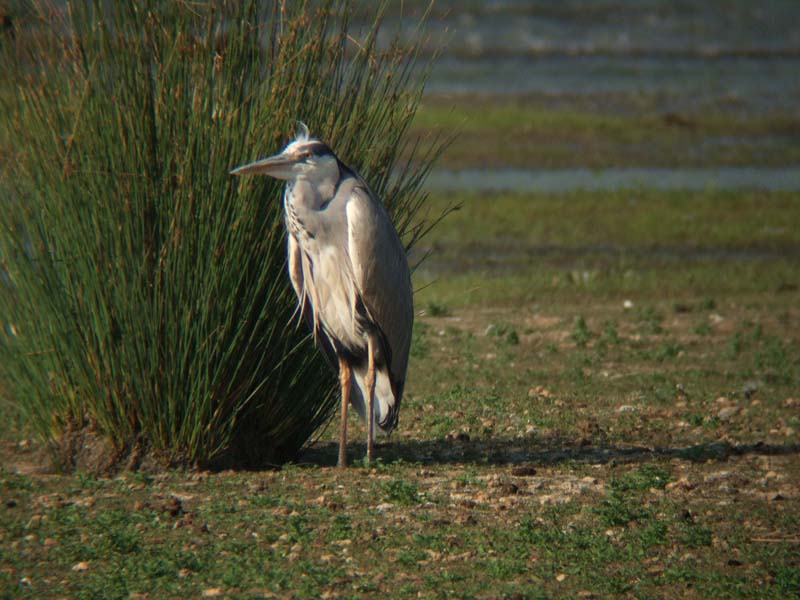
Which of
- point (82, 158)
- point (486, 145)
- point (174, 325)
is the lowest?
point (486, 145)

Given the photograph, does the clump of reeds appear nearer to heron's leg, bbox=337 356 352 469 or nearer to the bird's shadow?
heron's leg, bbox=337 356 352 469

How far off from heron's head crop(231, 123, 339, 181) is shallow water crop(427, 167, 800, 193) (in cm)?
1122

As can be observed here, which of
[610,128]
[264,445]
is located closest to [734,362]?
[264,445]

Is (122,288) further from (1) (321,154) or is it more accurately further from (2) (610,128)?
(2) (610,128)

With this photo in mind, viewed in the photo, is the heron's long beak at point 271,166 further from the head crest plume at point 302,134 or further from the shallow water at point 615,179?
the shallow water at point 615,179

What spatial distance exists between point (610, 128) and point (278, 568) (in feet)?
59.0

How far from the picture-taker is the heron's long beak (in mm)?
5711

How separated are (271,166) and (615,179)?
12.9 m

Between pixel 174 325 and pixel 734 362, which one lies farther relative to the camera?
pixel 734 362

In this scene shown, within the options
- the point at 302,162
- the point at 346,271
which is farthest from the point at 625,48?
the point at 302,162

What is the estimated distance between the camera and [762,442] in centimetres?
712

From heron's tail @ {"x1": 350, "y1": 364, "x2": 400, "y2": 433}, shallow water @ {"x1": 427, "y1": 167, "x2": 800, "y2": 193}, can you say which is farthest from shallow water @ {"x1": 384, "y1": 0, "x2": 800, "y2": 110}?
heron's tail @ {"x1": 350, "y1": 364, "x2": 400, "y2": 433}

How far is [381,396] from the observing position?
6.62 meters

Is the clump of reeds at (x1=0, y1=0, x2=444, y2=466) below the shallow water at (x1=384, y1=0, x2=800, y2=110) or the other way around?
the other way around
